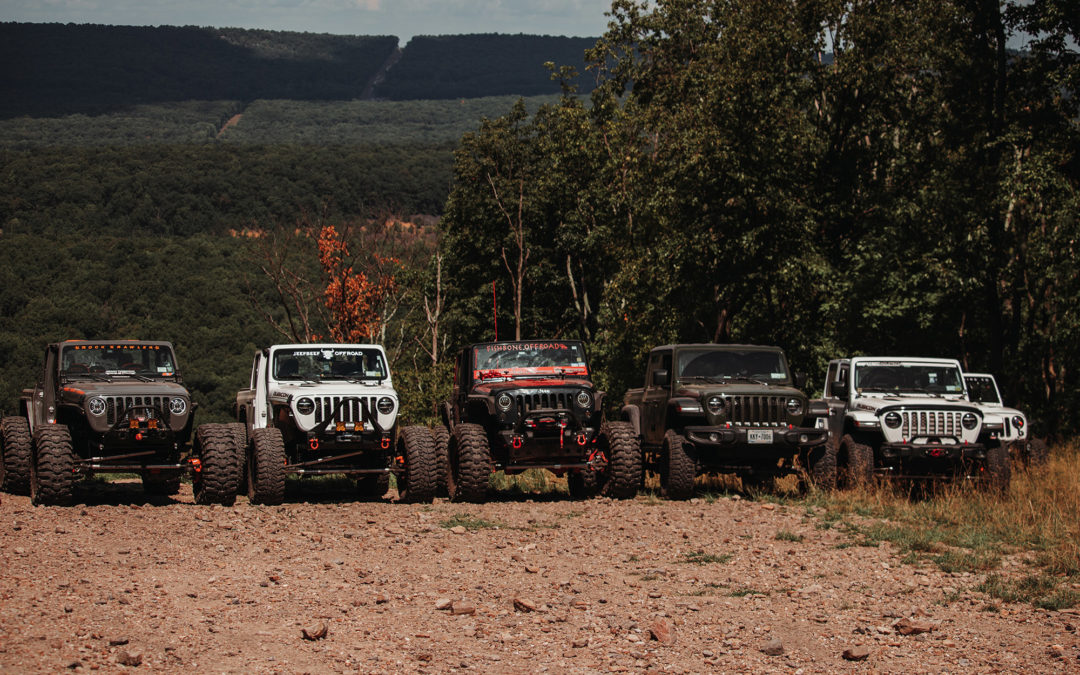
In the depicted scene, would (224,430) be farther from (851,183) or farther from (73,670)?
(851,183)

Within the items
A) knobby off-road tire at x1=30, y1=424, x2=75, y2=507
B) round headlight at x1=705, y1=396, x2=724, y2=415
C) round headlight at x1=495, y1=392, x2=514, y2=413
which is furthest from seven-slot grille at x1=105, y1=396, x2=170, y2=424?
round headlight at x1=705, y1=396, x2=724, y2=415

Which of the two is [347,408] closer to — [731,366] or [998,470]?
[731,366]

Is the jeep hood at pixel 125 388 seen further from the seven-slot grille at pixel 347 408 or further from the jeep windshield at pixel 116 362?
the seven-slot grille at pixel 347 408

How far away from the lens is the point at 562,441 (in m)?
14.7

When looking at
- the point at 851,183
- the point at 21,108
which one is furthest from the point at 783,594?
the point at 21,108

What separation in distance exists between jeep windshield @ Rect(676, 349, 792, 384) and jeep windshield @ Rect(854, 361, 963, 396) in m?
1.36

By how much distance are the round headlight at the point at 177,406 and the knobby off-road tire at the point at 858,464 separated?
29.0 feet

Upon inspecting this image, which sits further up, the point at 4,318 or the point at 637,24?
the point at 637,24

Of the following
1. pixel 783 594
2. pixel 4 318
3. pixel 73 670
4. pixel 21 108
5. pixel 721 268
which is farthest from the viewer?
pixel 21 108

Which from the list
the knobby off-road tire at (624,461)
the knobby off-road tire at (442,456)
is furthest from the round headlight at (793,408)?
the knobby off-road tire at (442,456)

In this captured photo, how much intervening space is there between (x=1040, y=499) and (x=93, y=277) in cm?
5673

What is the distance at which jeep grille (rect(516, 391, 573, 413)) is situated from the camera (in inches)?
586

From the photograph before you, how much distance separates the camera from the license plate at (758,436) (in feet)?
47.2

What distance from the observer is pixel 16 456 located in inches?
599
